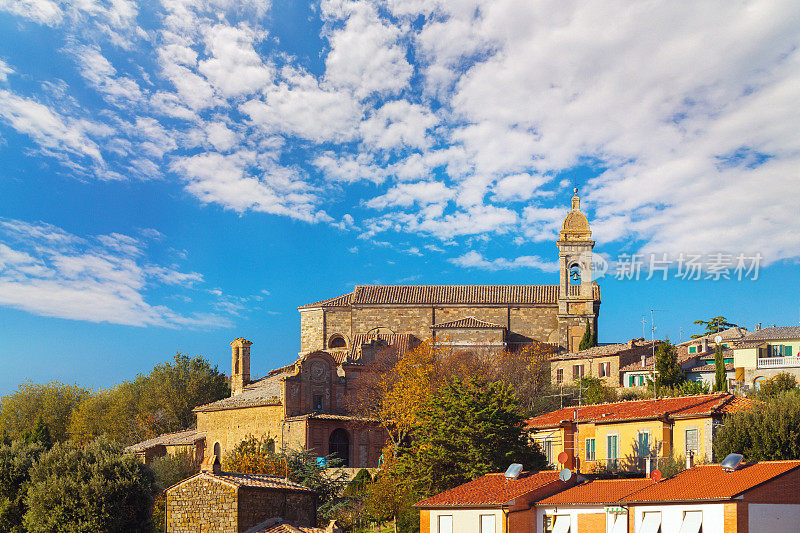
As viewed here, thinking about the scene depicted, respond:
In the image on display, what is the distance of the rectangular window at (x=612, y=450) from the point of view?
34291mm

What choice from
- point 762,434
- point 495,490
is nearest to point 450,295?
point 762,434

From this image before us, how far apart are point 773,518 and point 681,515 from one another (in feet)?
7.85

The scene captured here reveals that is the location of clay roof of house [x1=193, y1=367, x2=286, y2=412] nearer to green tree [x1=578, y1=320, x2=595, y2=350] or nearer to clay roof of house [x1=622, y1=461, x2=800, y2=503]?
green tree [x1=578, y1=320, x2=595, y2=350]

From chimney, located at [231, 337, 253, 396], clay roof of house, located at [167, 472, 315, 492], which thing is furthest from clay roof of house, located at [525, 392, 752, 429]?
chimney, located at [231, 337, 253, 396]

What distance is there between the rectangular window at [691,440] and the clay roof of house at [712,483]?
6.00 m

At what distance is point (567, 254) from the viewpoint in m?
73.6

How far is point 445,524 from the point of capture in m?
28.7

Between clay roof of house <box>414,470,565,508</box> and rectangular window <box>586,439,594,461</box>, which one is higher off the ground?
rectangular window <box>586,439,594,461</box>

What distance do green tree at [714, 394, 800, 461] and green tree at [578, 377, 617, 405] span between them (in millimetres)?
20185

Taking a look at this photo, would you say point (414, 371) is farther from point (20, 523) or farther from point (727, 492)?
point (727, 492)

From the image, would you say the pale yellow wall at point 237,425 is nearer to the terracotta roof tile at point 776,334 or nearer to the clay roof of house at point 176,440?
the clay roof of house at point 176,440

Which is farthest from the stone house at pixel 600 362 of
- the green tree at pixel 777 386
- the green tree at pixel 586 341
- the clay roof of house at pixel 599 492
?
the clay roof of house at pixel 599 492

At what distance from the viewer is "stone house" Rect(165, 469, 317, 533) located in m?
27.1

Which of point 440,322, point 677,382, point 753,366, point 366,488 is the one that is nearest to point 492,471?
point 366,488
